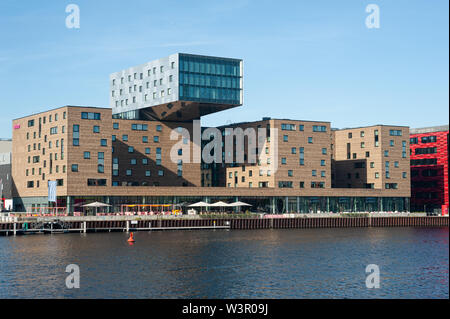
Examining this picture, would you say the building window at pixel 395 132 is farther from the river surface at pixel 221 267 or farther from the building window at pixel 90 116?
the building window at pixel 90 116

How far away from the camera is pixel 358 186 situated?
168 m

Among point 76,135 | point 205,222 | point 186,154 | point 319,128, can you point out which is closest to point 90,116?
point 76,135

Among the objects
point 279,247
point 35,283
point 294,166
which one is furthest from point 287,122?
point 35,283

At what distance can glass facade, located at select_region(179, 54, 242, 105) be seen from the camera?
148125 millimetres

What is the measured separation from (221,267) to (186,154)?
94.6 m

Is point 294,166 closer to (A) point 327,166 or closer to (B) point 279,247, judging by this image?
(A) point 327,166

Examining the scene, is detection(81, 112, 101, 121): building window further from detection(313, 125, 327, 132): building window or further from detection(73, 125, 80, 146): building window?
detection(313, 125, 327, 132): building window

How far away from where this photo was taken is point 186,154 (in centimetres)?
15825

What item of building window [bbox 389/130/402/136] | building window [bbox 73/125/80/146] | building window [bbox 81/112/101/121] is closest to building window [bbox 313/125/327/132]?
building window [bbox 389/130/402/136]
